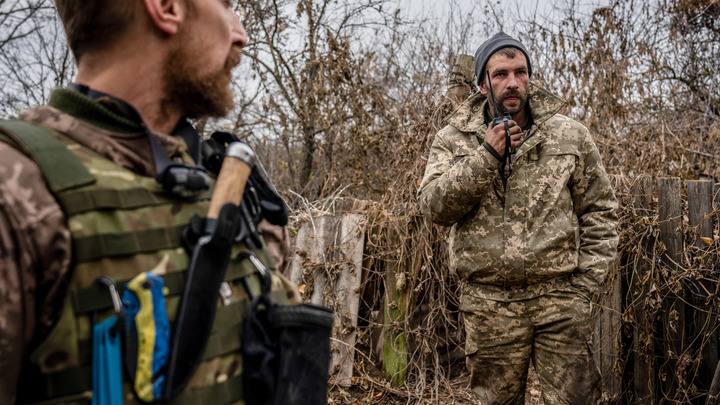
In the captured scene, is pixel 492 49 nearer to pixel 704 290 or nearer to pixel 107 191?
pixel 704 290

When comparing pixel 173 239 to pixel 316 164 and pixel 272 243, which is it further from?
pixel 316 164

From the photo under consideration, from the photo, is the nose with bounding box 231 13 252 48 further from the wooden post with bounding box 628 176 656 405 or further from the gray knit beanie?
the wooden post with bounding box 628 176 656 405

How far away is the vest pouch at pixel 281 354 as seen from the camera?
1.19 metres

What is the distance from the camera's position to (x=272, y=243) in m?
1.59

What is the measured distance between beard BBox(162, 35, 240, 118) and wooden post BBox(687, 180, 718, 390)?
12.1 feet

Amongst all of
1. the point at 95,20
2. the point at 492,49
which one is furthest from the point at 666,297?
the point at 95,20

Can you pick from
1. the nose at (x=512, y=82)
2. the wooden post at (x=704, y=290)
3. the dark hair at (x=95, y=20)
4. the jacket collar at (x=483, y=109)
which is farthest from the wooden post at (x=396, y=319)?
the dark hair at (x=95, y=20)

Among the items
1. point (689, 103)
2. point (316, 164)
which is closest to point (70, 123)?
point (316, 164)

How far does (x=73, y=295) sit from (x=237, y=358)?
36cm

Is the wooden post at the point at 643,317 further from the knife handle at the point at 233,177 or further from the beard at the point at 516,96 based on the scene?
the knife handle at the point at 233,177

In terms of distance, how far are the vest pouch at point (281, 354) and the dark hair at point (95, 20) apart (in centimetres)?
65

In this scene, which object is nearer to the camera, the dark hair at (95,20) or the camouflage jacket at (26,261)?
the camouflage jacket at (26,261)

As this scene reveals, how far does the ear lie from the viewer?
3.99 feet

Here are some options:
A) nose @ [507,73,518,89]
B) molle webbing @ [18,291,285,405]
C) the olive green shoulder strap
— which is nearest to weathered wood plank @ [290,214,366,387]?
nose @ [507,73,518,89]
